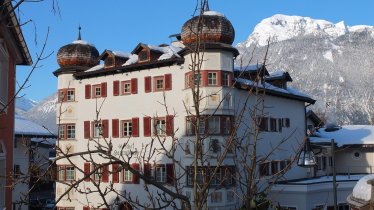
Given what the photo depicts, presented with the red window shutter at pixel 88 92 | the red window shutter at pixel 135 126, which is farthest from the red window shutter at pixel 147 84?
the red window shutter at pixel 88 92

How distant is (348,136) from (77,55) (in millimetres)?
21180

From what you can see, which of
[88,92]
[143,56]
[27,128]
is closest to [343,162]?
[143,56]

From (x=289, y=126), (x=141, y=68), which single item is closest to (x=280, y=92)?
(x=289, y=126)

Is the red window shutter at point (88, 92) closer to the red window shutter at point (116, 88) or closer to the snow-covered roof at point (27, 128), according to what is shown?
the red window shutter at point (116, 88)

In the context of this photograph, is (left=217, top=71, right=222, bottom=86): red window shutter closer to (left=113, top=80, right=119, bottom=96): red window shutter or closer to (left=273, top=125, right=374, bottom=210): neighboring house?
(left=113, top=80, right=119, bottom=96): red window shutter

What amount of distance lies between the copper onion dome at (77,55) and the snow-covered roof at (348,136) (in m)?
16.7

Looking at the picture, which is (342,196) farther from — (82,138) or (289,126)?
(82,138)

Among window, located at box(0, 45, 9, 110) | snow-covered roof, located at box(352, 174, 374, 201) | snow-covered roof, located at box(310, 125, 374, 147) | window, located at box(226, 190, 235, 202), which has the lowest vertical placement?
window, located at box(226, 190, 235, 202)

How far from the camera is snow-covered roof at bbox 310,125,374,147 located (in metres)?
35.5

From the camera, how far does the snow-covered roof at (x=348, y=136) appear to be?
3553cm

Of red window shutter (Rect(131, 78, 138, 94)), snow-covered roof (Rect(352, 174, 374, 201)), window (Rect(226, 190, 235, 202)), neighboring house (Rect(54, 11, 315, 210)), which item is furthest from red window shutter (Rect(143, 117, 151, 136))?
snow-covered roof (Rect(352, 174, 374, 201))

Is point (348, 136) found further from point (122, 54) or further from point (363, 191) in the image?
point (363, 191)

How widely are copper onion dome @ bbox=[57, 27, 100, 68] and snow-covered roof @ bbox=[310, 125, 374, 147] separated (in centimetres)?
1666

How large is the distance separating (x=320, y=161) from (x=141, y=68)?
15533mm
